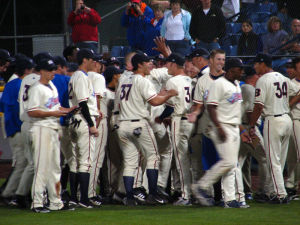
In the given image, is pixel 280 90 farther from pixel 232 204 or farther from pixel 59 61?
pixel 59 61

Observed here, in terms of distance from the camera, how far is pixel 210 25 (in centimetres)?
1180

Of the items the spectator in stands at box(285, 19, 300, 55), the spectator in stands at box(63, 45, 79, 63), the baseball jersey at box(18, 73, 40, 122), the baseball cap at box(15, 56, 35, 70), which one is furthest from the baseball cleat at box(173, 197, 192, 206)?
the spectator in stands at box(285, 19, 300, 55)

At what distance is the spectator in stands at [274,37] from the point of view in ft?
38.3

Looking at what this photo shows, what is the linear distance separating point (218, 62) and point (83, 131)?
1.96 m

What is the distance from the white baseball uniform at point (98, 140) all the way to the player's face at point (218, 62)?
1590mm

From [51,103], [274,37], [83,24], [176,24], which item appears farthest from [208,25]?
[51,103]

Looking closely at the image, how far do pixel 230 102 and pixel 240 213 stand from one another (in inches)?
53.2

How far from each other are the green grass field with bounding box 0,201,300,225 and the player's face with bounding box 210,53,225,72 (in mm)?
1810

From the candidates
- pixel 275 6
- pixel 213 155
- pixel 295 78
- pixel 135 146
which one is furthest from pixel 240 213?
pixel 275 6

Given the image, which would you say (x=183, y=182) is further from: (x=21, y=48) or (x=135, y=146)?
(x=21, y=48)

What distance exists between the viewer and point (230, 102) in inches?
308

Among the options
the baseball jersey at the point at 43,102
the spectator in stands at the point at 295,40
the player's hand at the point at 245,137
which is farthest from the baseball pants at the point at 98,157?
the spectator in stands at the point at 295,40

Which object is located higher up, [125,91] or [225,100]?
[125,91]

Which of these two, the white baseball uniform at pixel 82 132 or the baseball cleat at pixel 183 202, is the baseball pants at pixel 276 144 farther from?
the white baseball uniform at pixel 82 132
